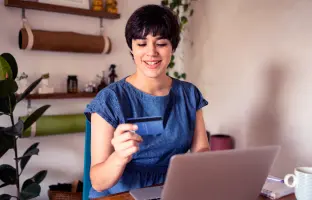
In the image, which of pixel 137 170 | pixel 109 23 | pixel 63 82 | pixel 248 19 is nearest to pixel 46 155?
pixel 63 82

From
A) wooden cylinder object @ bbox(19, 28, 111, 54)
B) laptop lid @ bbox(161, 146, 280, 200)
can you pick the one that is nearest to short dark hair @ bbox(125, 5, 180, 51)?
laptop lid @ bbox(161, 146, 280, 200)

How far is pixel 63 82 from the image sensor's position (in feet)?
7.45

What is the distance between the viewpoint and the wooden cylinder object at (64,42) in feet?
6.54

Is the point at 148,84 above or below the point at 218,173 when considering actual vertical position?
above

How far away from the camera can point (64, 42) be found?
211 centimetres

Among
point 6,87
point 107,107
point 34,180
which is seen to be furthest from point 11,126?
point 107,107

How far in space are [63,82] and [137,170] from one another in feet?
4.57

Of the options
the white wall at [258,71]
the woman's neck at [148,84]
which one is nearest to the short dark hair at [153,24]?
the woman's neck at [148,84]

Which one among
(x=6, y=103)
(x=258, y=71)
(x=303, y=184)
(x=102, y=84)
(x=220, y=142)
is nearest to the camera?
(x=303, y=184)

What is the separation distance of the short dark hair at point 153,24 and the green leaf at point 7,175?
1169 mm

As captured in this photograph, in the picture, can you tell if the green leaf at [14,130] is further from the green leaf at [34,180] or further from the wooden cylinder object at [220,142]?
the wooden cylinder object at [220,142]

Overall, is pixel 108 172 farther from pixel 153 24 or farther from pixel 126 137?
pixel 153 24

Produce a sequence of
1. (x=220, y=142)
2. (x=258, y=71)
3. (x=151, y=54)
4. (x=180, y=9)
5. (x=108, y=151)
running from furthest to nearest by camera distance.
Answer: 1. (x=180, y=9)
2. (x=220, y=142)
3. (x=258, y=71)
4. (x=151, y=54)
5. (x=108, y=151)

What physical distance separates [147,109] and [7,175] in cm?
112
